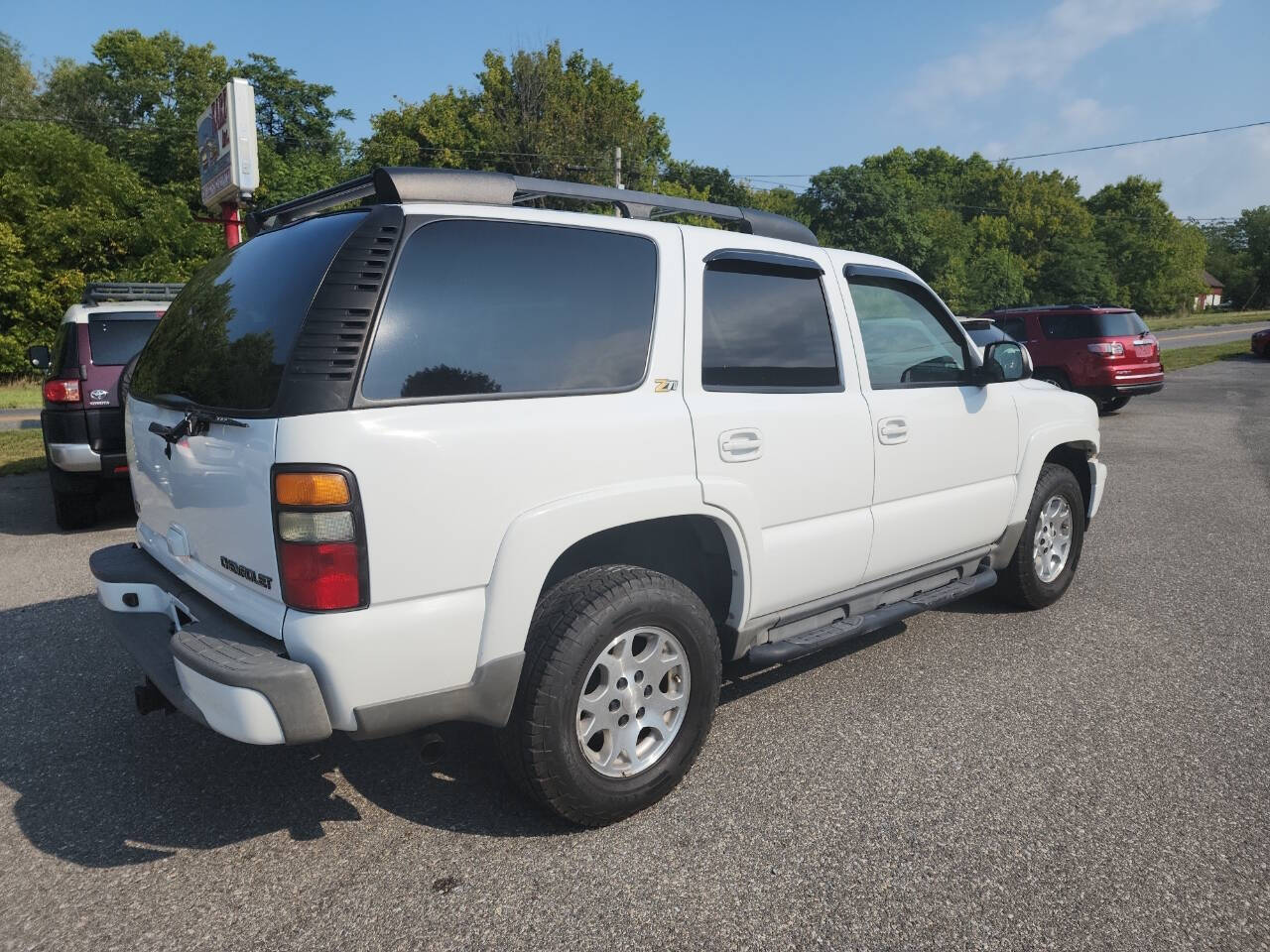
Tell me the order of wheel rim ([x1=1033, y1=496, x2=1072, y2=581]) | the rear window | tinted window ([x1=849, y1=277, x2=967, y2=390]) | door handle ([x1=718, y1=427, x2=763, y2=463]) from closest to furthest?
1. door handle ([x1=718, y1=427, x2=763, y2=463])
2. tinted window ([x1=849, y1=277, x2=967, y2=390])
3. wheel rim ([x1=1033, y1=496, x2=1072, y2=581])
4. the rear window

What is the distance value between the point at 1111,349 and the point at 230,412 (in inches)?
593

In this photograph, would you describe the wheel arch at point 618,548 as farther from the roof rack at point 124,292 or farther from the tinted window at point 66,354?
the roof rack at point 124,292

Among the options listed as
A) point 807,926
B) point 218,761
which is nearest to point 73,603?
point 218,761

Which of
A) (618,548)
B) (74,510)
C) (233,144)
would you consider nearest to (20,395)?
(233,144)

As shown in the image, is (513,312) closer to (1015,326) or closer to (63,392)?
(63,392)

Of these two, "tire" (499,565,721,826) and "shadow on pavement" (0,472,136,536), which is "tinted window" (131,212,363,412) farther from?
"shadow on pavement" (0,472,136,536)

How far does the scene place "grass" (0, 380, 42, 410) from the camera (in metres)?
16.8

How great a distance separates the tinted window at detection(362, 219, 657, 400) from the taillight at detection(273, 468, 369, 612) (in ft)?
0.92

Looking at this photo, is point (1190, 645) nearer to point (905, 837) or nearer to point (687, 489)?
point (905, 837)

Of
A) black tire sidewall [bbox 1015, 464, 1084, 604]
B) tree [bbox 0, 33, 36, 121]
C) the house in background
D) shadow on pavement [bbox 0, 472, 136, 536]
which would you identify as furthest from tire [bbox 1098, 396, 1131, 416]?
the house in background

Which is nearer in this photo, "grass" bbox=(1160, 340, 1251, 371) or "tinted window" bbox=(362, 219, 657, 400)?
"tinted window" bbox=(362, 219, 657, 400)

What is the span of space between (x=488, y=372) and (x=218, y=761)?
1.92 meters

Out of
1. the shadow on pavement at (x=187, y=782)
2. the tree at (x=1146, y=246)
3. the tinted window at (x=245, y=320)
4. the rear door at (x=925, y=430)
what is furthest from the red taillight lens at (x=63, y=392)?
the tree at (x=1146, y=246)

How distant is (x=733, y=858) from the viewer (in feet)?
8.59
